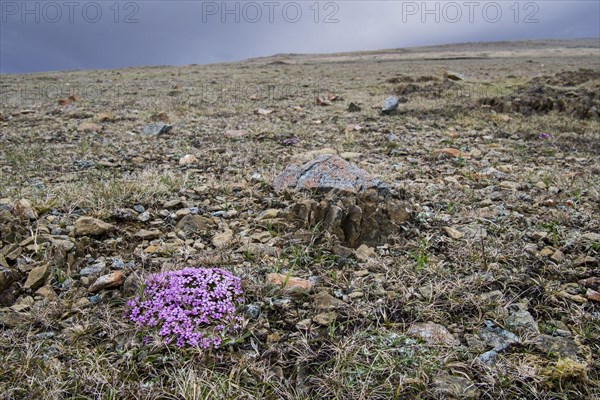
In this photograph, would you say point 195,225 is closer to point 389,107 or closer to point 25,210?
point 25,210

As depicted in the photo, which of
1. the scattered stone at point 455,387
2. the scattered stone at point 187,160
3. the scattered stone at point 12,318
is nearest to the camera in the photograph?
the scattered stone at point 455,387

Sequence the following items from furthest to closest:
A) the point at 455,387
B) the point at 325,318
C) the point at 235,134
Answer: the point at 235,134 → the point at 325,318 → the point at 455,387

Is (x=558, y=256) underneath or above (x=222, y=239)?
underneath

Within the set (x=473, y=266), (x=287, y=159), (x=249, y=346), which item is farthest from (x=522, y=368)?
(x=287, y=159)

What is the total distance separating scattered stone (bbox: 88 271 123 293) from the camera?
2.78m

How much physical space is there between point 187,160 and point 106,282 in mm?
3563

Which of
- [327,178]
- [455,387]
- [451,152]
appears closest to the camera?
[455,387]

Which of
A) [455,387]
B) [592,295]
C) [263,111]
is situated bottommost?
[455,387]

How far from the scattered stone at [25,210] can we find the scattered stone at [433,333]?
3379 millimetres

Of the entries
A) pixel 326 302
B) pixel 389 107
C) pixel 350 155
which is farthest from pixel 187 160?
pixel 389 107

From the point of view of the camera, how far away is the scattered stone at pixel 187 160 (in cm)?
601

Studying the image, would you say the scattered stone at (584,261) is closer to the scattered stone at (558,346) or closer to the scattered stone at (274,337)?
the scattered stone at (558,346)

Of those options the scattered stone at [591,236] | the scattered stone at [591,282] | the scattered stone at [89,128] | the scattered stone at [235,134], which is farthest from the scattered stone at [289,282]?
the scattered stone at [89,128]

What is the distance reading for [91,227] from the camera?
11.0ft
